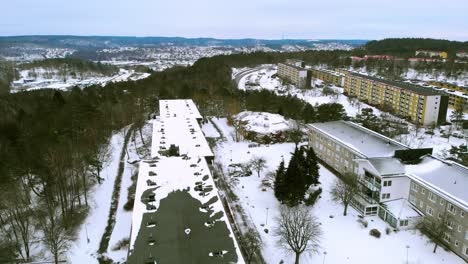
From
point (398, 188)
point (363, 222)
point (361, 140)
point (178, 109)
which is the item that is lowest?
point (363, 222)

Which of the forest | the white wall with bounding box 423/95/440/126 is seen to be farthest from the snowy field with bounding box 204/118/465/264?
the white wall with bounding box 423/95/440/126

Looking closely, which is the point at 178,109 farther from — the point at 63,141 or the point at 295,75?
the point at 295,75

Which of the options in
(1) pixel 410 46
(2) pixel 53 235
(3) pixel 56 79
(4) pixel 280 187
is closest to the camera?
(2) pixel 53 235

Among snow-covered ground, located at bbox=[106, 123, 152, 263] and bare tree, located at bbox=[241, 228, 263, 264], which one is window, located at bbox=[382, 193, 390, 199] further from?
snow-covered ground, located at bbox=[106, 123, 152, 263]

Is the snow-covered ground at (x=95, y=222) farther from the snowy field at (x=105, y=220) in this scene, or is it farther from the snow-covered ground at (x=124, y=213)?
the snow-covered ground at (x=124, y=213)

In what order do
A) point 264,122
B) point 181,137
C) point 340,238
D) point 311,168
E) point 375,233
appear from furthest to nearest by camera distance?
point 264,122
point 181,137
point 311,168
point 375,233
point 340,238

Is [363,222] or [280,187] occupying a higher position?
[280,187]

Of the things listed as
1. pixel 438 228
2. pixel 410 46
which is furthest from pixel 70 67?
pixel 410 46
